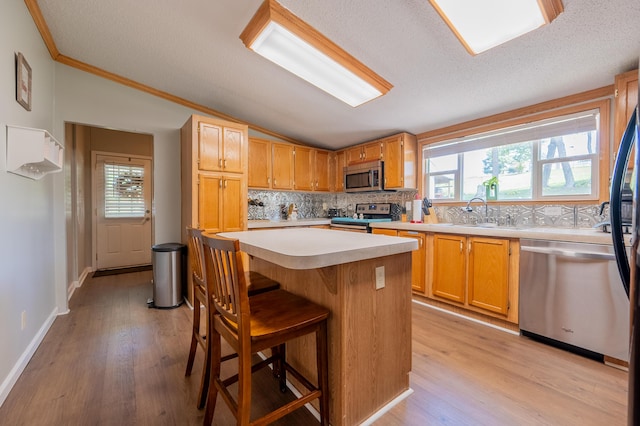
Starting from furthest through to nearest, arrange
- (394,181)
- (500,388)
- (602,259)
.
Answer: (394,181), (602,259), (500,388)

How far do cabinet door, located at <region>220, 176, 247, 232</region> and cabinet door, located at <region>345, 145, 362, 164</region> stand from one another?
6.24ft

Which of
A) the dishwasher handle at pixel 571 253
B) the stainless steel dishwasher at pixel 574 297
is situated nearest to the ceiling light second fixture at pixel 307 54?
the dishwasher handle at pixel 571 253

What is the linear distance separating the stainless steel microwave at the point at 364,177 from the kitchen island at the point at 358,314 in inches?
92.9

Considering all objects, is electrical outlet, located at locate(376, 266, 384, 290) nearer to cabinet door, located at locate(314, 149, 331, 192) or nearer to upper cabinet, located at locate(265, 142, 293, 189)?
upper cabinet, located at locate(265, 142, 293, 189)

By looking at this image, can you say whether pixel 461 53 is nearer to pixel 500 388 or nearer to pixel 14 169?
pixel 500 388

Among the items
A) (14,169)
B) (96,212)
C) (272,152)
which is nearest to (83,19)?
(14,169)

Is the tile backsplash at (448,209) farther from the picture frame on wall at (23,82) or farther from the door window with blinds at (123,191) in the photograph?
the picture frame on wall at (23,82)

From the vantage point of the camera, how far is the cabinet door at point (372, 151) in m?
3.94

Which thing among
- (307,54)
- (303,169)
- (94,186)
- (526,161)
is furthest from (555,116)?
(94,186)

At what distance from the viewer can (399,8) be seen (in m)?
1.70

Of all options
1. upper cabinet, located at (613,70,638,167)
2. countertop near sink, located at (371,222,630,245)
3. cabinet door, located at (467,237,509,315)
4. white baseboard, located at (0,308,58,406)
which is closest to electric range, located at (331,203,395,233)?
countertop near sink, located at (371,222,630,245)

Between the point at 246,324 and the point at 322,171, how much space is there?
148 inches

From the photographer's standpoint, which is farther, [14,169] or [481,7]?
[14,169]

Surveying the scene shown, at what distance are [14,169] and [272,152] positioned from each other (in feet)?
9.04
